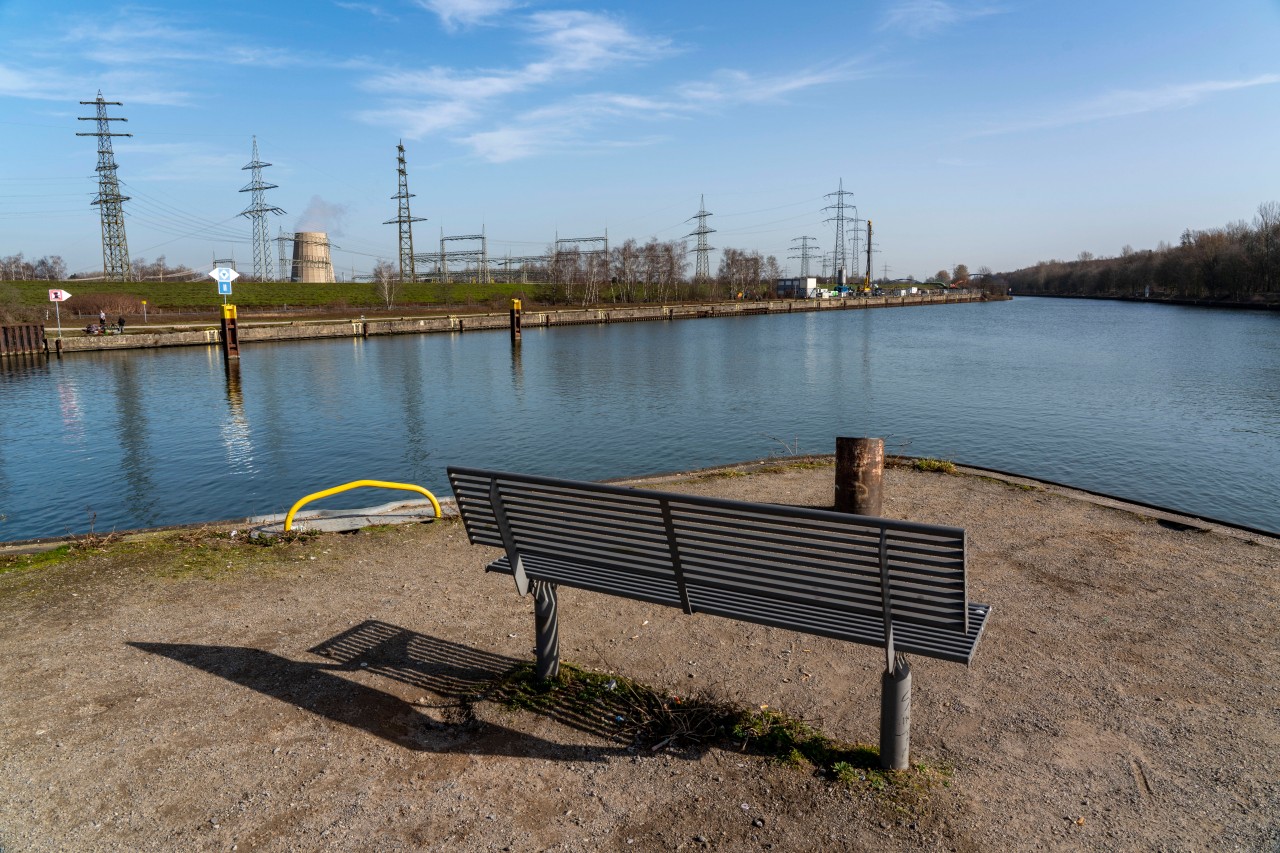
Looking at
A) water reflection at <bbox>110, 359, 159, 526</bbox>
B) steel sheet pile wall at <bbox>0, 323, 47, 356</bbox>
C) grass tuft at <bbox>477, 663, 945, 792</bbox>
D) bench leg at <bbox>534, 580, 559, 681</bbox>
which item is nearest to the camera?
grass tuft at <bbox>477, 663, 945, 792</bbox>

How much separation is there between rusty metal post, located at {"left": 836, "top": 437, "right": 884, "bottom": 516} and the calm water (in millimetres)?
9268

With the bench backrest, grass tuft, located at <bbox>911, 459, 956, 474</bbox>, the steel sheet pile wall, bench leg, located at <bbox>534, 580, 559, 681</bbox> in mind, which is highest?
the steel sheet pile wall

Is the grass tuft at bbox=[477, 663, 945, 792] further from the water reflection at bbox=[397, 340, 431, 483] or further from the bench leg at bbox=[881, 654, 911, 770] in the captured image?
the water reflection at bbox=[397, 340, 431, 483]

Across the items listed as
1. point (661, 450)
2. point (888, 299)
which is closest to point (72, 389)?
point (661, 450)

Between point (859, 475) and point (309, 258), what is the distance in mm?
133581

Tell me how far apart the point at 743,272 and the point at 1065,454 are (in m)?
131

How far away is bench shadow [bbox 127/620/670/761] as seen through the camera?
16.1ft

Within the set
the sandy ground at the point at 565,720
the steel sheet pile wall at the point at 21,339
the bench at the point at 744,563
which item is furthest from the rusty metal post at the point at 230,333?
the bench at the point at 744,563

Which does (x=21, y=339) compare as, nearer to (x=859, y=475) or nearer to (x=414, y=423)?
(x=414, y=423)

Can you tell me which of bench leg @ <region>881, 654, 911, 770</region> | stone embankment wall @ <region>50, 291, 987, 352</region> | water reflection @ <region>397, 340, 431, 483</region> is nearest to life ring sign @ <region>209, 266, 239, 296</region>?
stone embankment wall @ <region>50, 291, 987, 352</region>

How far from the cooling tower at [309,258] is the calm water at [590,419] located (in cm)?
8016

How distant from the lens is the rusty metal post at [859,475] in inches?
392

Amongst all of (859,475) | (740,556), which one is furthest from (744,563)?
(859,475)

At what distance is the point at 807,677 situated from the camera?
18.7ft
